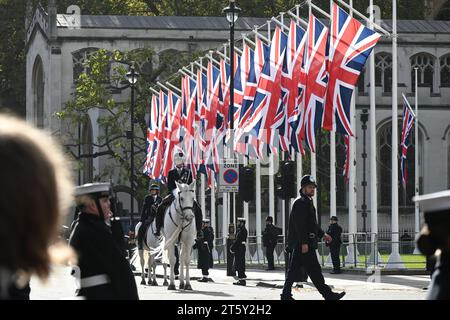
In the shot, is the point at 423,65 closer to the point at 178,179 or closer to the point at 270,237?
the point at 270,237

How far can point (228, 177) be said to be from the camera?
3688 cm

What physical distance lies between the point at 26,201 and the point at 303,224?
16.8m

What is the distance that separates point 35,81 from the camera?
9019cm

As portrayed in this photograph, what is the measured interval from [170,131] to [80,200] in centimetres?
4150

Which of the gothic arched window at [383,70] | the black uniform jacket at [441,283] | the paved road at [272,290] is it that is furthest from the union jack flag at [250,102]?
the gothic arched window at [383,70]

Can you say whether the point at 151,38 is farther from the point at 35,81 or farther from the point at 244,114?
the point at 244,114

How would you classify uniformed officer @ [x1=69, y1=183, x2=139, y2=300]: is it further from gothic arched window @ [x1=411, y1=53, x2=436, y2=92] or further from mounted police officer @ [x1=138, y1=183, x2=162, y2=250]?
gothic arched window @ [x1=411, y1=53, x2=436, y2=92]

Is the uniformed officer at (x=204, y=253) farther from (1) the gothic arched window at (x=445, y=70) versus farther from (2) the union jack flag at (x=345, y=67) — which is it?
(1) the gothic arched window at (x=445, y=70)

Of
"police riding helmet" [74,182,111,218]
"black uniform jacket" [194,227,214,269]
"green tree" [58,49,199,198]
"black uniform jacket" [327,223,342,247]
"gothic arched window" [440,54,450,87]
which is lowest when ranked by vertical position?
"black uniform jacket" [194,227,214,269]

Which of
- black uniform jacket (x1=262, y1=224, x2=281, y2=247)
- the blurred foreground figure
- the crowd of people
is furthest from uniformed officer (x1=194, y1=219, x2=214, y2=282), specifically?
the blurred foreground figure

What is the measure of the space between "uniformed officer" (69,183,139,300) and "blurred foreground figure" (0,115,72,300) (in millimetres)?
4827

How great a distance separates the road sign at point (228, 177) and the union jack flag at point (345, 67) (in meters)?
3.95

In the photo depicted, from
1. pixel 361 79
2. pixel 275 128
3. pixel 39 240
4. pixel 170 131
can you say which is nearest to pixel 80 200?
pixel 39 240

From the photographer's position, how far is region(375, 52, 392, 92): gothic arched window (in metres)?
78.0
